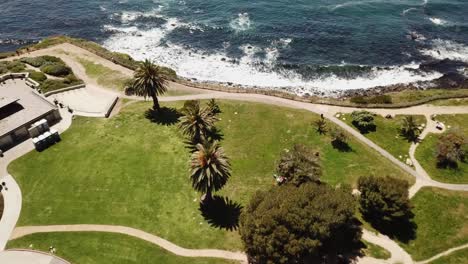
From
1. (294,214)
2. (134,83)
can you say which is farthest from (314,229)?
(134,83)

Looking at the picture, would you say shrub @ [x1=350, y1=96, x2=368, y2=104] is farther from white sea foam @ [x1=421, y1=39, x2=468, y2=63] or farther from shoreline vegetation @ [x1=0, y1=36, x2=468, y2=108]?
white sea foam @ [x1=421, y1=39, x2=468, y2=63]

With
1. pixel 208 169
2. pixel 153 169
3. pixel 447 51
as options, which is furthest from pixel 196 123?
pixel 447 51

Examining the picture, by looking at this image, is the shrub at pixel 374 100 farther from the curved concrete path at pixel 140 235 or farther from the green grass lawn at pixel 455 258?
the curved concrete path at pixel 140 235

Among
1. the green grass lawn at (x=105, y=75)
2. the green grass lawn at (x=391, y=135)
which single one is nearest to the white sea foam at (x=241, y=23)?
the green grass lawn at (x=105, y=75)

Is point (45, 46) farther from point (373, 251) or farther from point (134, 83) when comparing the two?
point (373, 251)

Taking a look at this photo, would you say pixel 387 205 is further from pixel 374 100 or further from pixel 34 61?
pixel 34 61

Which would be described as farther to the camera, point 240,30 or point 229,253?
point 240,30
